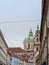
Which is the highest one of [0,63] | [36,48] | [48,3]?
[48,3]

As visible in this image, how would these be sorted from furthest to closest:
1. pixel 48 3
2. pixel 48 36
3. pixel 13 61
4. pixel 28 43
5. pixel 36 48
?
pixel 28 43
pixel 36 48
pixel 13 61
pixel 48 36
pixel 48 3

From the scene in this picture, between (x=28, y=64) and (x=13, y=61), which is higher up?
(x=13, y=61)

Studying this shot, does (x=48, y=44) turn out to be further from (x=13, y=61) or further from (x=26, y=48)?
(x=26, y=48)

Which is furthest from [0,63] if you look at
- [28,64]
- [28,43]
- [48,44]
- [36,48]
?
[28,43]

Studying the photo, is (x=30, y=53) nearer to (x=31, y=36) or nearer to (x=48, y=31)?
(x=31, y=36)

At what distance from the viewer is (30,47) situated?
192 metres

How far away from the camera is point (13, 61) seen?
392 ft

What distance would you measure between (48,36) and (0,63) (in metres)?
44.1

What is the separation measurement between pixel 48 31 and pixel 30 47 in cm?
16473

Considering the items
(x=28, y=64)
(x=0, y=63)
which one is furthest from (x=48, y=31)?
(x=28, y=64)

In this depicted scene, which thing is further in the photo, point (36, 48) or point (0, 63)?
point (36, 48)

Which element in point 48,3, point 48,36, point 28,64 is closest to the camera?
point 48,3

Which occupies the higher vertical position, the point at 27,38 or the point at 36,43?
the point at 36,43

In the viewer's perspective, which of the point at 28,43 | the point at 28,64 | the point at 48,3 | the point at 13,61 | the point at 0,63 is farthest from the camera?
the point at 28,43
